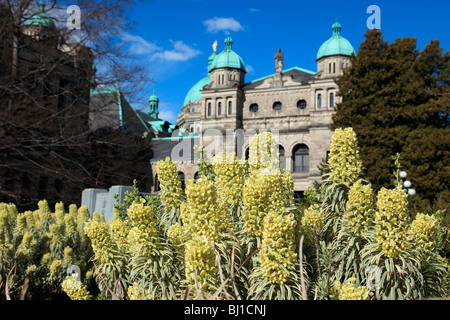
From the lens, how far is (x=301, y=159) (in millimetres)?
36031

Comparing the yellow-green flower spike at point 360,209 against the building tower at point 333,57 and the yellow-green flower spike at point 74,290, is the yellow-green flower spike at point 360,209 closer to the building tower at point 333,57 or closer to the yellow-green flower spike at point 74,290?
the yellow-green flower spike at point 74,290

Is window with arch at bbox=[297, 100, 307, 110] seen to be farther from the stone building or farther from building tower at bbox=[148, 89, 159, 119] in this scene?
building tower at bbox=[148, 89, 159, 119]

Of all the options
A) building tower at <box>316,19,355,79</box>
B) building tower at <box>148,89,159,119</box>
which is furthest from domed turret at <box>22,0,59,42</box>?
building tower at <box>148,89,159,119</box>

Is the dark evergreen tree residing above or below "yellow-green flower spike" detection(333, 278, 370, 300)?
above

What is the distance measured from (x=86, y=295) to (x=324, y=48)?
38.4 meters

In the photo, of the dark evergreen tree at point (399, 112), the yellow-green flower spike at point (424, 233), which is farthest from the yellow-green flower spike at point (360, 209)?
the dark evergreen tree at point (399, 112)

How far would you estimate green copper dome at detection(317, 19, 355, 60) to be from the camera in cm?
3681

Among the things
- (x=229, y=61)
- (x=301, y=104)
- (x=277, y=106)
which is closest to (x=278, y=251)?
(x=301, y=104)

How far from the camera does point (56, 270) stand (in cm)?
415

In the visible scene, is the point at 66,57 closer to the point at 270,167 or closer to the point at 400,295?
the point at 270,167

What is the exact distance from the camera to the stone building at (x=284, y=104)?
3566cm

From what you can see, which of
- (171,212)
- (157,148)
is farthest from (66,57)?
(157,148)

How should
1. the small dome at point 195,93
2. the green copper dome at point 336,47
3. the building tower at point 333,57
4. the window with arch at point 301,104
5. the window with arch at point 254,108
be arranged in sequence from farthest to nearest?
1. the small dome at point 195,93
2. the window with arch at point 254,108
3. the window with arch at point 301,104
4. the green copper dome at point 336,47
5. the building tower at point 333,57

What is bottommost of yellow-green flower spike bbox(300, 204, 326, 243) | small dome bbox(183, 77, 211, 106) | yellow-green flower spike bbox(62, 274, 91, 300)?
yellow-green flower spike bbox(62, 274, 91, 300)
